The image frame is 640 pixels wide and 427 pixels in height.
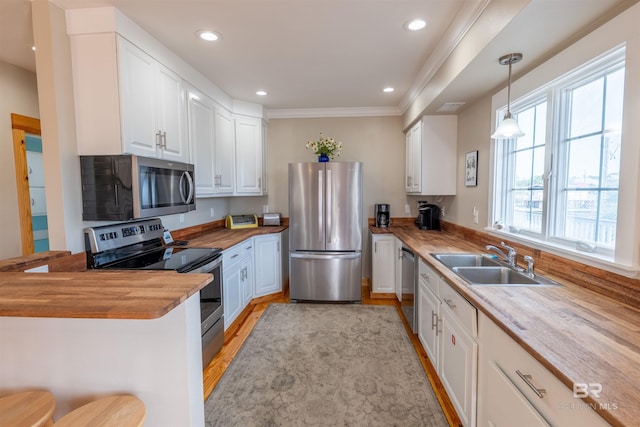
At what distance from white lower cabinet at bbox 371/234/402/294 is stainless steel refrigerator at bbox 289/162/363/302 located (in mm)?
213

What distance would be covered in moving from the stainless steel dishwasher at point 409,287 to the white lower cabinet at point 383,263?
1.73 feet

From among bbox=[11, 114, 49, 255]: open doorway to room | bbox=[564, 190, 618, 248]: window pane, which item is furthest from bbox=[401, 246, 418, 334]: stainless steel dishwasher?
bbox=[11, 114, 49, 255]: open doorway to room

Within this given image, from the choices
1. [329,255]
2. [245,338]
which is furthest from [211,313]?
[329,255]

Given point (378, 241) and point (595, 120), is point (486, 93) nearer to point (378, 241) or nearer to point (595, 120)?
point (595, 120)

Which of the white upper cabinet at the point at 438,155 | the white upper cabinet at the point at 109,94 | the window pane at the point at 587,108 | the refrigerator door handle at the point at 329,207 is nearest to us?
the window pane at the point at 587,108

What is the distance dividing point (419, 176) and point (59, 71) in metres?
3.12

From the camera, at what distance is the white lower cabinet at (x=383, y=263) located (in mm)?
3516

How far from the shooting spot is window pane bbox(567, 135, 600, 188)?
1.53 meters

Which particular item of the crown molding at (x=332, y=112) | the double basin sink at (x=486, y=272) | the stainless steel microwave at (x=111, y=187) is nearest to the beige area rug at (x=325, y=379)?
the double basin sink at (x=486, y=272)

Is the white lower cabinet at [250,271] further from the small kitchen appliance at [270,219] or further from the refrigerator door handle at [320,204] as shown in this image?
the refrigerator door handle at [320,204]

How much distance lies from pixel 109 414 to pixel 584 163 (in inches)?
96.6

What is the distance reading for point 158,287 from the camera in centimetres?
109

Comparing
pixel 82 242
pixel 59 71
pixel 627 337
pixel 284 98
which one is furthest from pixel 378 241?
pixel 59 71

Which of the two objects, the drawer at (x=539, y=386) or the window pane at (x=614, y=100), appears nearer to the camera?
the drawer at (x=539, y=386)
